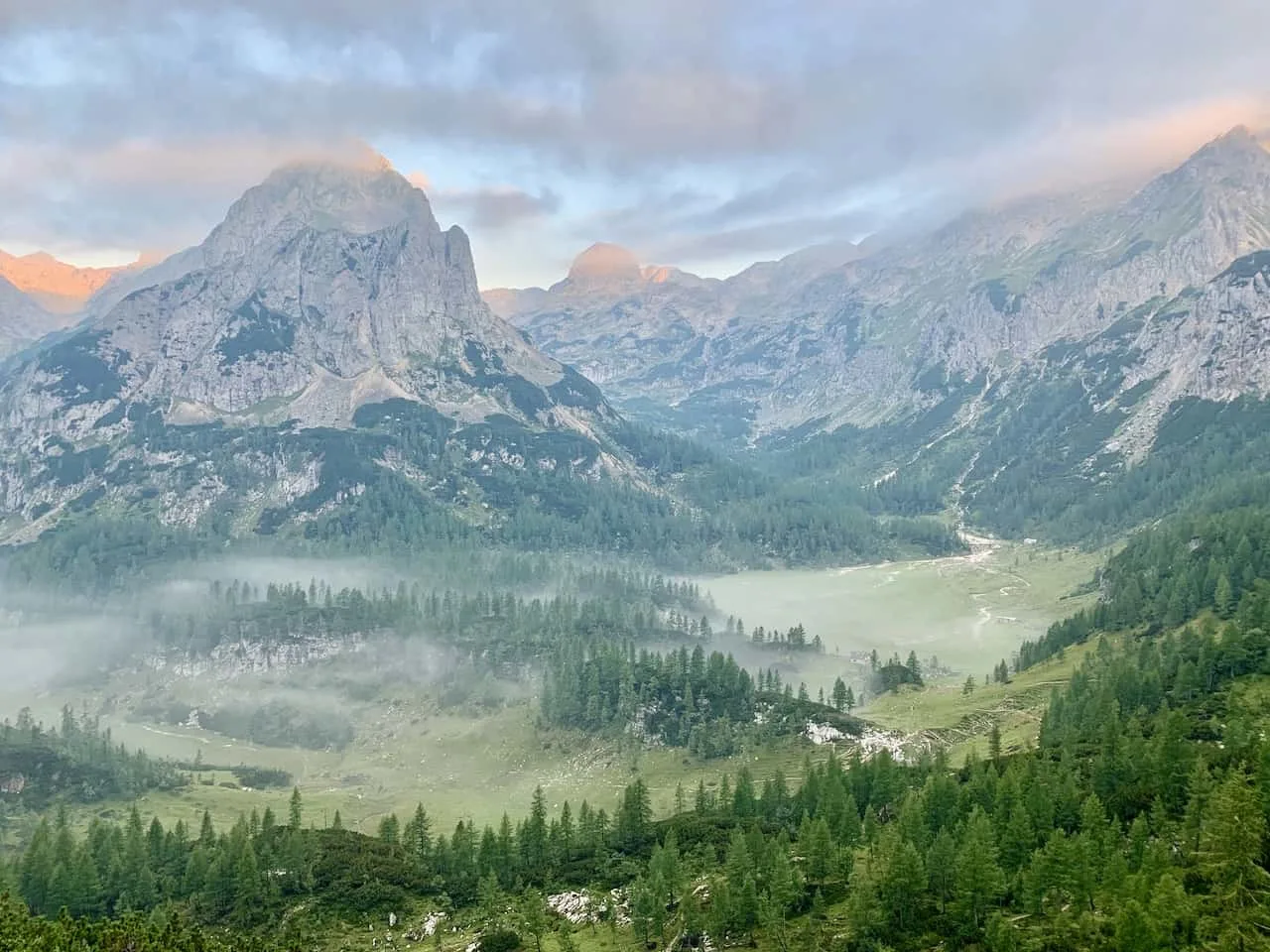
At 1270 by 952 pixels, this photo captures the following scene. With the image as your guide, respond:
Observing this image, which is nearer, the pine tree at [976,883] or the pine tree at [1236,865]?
the pine tree at [1236,865]

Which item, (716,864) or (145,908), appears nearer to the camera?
(716,864)

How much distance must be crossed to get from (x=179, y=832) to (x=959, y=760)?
5693 inches

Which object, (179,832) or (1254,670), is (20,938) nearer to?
(179,832)

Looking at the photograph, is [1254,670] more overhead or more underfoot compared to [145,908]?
more overhead

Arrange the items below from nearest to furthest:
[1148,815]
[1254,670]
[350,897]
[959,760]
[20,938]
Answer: [20,938] → [1148,815] → [350,897] → [1254,670] → [959,760]

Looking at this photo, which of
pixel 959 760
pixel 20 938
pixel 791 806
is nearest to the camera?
pixel 20 938

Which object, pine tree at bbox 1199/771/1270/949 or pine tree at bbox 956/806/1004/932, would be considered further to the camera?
pine tree at bbox 956/806/1004/932

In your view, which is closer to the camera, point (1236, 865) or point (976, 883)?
point (1236, 865)

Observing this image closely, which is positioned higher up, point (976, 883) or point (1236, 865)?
point (1236, 865)

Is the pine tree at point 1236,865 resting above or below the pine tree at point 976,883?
above

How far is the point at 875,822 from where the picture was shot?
124m

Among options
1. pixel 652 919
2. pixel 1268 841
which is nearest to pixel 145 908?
pixel 652 919

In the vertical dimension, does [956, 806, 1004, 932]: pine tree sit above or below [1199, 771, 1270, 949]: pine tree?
below

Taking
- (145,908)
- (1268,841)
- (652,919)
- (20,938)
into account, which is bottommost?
(145,908)
